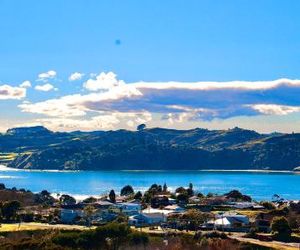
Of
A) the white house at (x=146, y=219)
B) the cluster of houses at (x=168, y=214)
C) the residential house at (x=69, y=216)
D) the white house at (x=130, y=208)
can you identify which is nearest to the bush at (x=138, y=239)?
the cluster of houses at (x=168, y=214)

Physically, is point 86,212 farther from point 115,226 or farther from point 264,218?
point 115,226

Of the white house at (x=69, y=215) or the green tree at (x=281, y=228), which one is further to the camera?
the white house at (x=69, y=215)

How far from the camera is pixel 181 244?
58312mm

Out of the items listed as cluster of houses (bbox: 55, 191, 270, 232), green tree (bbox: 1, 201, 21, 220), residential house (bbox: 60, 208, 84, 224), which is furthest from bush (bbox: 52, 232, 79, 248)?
green tree (bbox: 1, 201, 21, 220)

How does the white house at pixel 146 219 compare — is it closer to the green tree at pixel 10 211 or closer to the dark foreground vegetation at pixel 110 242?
the green tree at pixel 10 211

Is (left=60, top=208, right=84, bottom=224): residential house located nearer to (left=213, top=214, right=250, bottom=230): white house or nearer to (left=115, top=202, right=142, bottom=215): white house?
(left=115, top=202, right=142, bottom=215): white house

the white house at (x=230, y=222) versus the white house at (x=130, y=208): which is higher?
the white house at (x=130, y=208)

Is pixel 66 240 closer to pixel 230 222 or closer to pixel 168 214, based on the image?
pixel 230 222

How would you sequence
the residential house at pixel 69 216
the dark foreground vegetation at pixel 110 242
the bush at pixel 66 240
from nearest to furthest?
1. the dark foreground vegetation at pixel 110 242
2. the bush at pixel 66 240
3. the residential house at pixel 69 216

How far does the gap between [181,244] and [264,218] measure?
31.2 metres

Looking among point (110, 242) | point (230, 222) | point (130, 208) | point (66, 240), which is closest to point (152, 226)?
point (230, 222)

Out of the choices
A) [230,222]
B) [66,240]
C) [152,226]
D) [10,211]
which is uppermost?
[10,211]

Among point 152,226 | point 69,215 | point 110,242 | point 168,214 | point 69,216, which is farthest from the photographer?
point 69,215

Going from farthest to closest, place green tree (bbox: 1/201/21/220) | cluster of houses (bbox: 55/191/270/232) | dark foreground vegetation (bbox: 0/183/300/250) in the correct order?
green tree (bbox: 1/201/21/220) → cluster of houses (bbox: 55/191/270/232) → dark foreground vegetation (bbox: 0/183/300/250)
